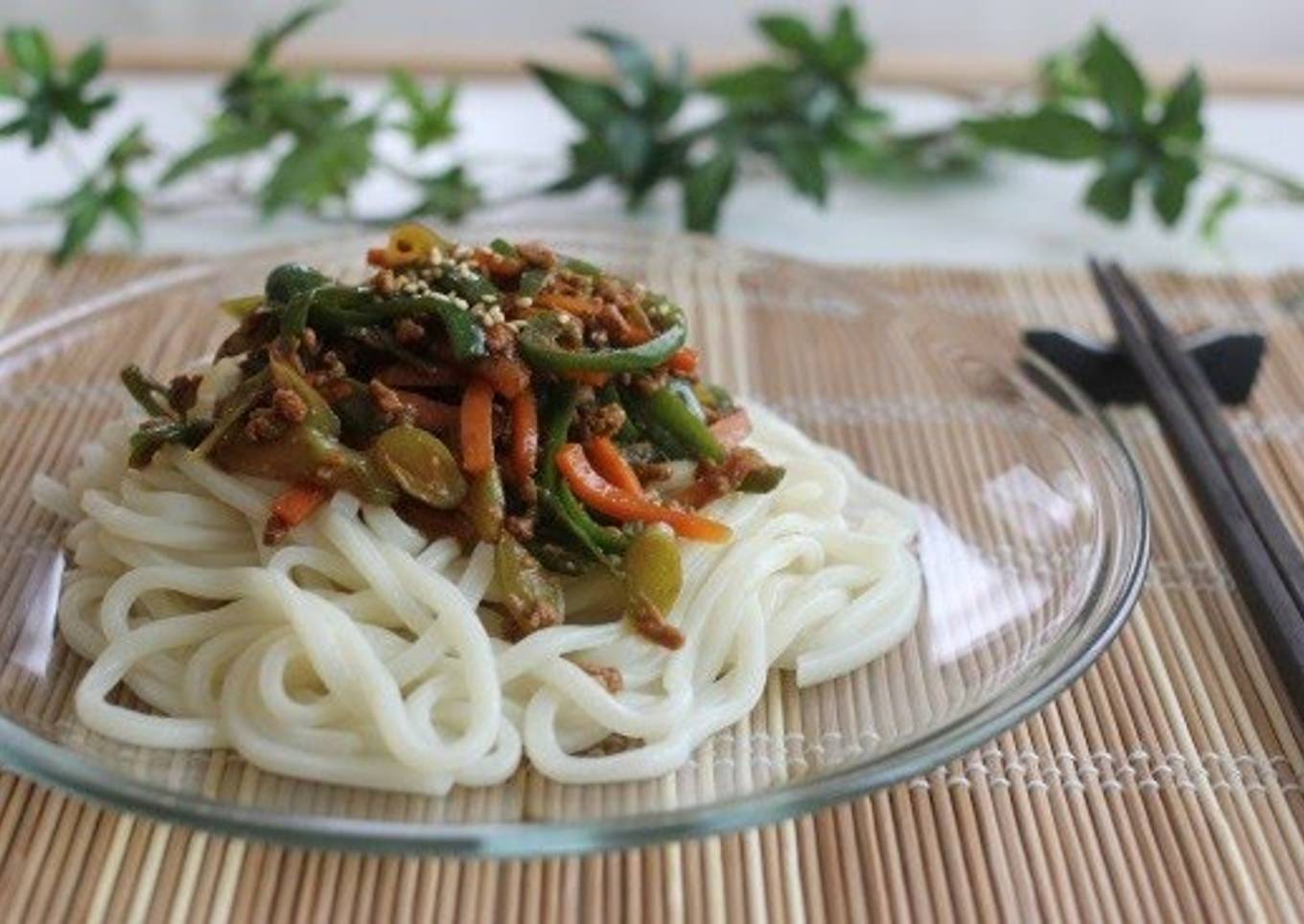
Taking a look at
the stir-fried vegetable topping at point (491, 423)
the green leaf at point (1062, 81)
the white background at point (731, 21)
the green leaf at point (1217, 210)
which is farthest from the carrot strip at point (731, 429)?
the white background at point (731, 21)

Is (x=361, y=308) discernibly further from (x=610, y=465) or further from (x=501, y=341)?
(x=610, y=465)

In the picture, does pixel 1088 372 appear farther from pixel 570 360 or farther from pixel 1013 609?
pixel 570 360

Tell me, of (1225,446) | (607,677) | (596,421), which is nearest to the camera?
(607,677)

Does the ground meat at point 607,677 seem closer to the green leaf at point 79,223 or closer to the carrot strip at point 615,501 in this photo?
the carrot strip at point 615,501

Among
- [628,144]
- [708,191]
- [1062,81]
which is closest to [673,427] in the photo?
[708,191]

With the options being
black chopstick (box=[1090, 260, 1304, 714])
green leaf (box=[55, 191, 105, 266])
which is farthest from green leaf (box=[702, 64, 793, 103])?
green leaf (box=[55, 191, 105, 266])

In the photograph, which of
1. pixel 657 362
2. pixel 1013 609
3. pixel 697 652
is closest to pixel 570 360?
pixel 657 362
